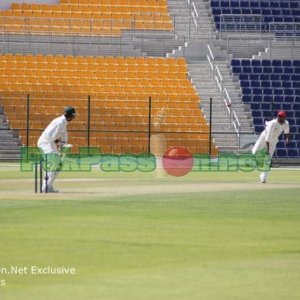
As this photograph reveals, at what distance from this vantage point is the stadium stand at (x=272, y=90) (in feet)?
162

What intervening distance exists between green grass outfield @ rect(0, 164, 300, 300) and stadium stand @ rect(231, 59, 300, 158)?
20843mm

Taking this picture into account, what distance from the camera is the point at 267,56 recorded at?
5409 cm

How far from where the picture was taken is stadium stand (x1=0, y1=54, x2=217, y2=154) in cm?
→ 4775

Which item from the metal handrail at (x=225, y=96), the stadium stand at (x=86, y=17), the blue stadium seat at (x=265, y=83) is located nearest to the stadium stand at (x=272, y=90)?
the blue stadium seat at (x=265, y=83)

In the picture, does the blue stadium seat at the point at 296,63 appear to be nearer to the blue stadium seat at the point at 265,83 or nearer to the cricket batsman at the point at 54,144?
the blue stadium seat at the point at 265,83

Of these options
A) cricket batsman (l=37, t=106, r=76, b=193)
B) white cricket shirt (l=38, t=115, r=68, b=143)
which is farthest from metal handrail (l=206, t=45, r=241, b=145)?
white cricket shirt (l=38, t=115, r=68, b=143)

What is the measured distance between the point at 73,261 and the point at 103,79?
123ft

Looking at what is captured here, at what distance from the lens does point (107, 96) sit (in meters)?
49.4

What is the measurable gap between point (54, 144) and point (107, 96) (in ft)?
75.2

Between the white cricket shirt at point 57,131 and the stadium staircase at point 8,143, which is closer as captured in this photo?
the white cricket shirt at point 57,131

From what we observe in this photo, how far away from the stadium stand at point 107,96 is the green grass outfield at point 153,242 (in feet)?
63.4

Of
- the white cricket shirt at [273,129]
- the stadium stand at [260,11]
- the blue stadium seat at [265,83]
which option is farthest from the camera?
the stadium stand at [260,11]

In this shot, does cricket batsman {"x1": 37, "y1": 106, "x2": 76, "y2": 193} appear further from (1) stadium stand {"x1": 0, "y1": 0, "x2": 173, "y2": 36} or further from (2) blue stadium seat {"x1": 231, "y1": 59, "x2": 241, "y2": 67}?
(1) stadium stand {"x1": 0, "y1": 0, "x2": 173, "y2": 36}

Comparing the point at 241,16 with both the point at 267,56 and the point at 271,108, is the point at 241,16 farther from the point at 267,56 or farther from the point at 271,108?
the point at 271,108
